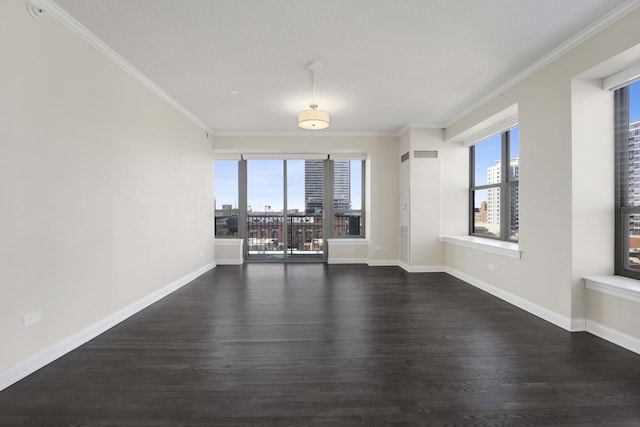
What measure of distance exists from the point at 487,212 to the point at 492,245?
1.10 metres

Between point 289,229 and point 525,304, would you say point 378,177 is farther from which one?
point 525,304

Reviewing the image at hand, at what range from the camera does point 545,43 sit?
2.73 meters

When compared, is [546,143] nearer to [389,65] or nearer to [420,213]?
[389,65]

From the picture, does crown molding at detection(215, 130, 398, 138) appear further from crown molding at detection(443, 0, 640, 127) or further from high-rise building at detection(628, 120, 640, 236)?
high-rise building at detection(628, 120, 640, 236)

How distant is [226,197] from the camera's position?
6.36m

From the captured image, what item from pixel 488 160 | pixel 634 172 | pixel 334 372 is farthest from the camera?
pixel 488 160

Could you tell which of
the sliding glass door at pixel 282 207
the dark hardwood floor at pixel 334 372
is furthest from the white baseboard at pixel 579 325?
the sliding glass door at pixel 282 207

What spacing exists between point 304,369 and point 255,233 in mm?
4807

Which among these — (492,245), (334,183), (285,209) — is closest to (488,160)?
(492,245)

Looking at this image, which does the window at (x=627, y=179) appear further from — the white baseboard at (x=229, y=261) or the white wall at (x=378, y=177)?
the white baseboard at (x=229, y=261)

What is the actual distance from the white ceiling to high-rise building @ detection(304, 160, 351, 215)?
7.50ft

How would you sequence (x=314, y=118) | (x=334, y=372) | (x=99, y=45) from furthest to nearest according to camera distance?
1. (x=314, y=118)
2. (x=99, y=45)
3. (x=334, y=372)

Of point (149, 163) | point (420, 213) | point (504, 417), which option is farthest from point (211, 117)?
point (504, 417)

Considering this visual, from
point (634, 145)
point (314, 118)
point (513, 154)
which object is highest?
point (314, 118)
